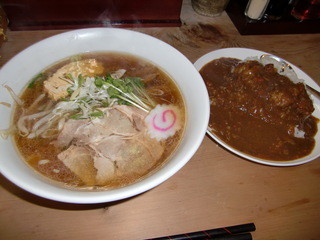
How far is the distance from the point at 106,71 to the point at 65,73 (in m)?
0.26

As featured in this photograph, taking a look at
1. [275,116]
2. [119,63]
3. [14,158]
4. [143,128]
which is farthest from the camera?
[275,116]

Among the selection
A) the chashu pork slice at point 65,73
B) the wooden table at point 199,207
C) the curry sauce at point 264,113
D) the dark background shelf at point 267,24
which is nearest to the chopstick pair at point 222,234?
the wooden table at point 199,207

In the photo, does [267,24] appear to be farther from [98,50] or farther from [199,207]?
[199,207]

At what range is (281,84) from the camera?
1.72 meters

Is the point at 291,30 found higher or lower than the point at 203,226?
higher

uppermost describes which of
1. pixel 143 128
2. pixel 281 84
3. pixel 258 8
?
pixel 258 8

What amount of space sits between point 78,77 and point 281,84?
1.43 meters

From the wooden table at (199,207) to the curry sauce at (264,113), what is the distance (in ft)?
0.47

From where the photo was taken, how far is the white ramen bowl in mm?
890

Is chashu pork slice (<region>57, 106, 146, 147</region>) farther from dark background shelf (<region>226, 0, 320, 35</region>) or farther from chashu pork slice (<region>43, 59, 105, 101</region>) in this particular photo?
dark background shelf (<region>226, 0, 320, 35</region>)

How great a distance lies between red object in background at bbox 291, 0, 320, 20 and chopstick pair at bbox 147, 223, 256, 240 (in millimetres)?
2406

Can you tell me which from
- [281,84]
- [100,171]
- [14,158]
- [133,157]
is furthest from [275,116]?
→ [14,158]

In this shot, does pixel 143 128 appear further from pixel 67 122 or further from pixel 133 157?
pixel 67 122

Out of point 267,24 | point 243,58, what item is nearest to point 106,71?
point 243,58
